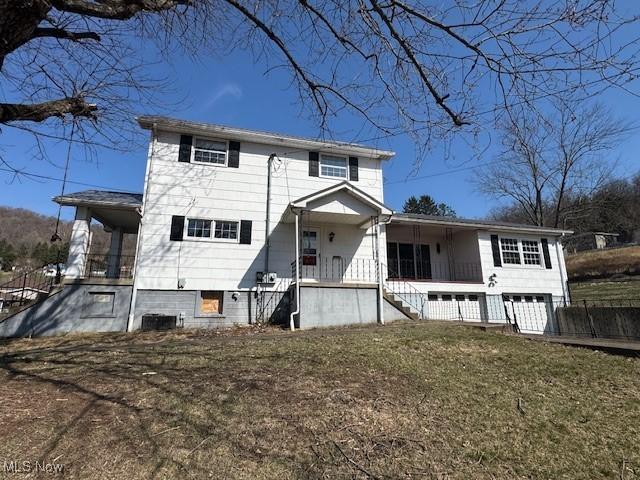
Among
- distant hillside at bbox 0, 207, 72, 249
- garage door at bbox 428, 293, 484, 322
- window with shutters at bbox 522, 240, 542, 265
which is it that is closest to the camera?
garage door at bbox 428, 293, 484, 322

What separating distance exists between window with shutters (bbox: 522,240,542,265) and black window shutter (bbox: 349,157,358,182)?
28.6ft

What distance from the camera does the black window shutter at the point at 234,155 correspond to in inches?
500

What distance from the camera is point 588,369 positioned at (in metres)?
5.68

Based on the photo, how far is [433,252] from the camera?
54.1 feet

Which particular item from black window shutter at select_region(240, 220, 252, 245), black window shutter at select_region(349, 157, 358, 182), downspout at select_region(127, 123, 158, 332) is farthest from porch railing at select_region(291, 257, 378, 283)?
downspout at select_region(127, 123, 158, 332)

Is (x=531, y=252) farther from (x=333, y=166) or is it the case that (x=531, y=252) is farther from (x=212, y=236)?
(x=212, y=236)

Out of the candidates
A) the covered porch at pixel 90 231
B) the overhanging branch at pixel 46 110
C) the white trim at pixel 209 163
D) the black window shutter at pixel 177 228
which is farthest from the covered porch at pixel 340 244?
the overhanging branch at pixel 46 110

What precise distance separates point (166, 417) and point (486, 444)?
324cm

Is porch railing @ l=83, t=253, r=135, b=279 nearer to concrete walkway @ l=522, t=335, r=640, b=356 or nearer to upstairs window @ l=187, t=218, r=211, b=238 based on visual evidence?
upstairs window @ l=187, t=218, r=211, b=238

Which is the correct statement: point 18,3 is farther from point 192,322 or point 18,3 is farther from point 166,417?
point 192,322

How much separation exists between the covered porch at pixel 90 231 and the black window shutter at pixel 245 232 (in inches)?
132

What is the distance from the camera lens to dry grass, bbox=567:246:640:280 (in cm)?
2679

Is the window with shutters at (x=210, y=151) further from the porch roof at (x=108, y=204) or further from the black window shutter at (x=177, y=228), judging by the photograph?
the porch roof at (x=108, y=204)

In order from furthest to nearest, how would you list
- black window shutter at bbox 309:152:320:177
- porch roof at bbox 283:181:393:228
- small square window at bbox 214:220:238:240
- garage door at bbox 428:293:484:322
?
garage door at bbox 428:293:484:322 → black window shutter at bbox 309:152:320:177 → small square window at bbox 214:220:238:240 → porch roof at bbox 283:181:393:228
